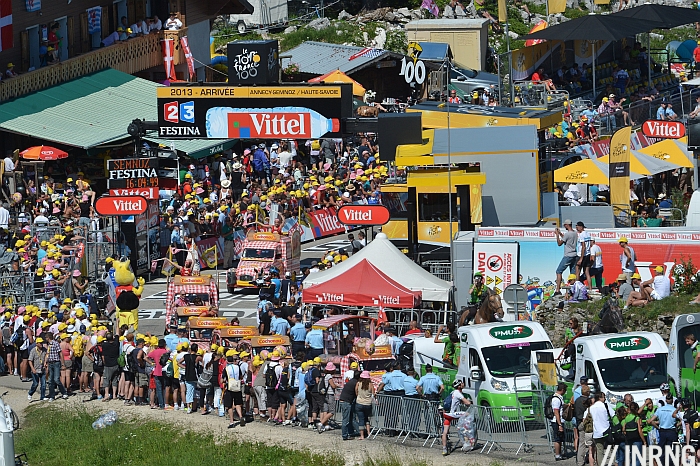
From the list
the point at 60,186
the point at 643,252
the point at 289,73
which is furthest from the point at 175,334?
the point at 289,73

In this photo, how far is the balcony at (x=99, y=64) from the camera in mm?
47250

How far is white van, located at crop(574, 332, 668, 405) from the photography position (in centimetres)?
2352

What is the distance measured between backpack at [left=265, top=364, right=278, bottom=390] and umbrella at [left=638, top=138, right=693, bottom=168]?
1968 cm

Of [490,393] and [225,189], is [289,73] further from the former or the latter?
[490,393]

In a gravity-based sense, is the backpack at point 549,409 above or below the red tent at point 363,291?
below

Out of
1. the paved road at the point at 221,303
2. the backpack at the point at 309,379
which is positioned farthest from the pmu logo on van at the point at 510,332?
the paved road at the point at 221,303

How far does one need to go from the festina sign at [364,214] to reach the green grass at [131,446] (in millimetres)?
10298

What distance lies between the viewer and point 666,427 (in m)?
21.8

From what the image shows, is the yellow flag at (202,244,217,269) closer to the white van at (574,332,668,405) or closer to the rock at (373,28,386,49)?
the white van at (574,332,668,405)

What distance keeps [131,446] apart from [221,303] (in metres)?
11.5

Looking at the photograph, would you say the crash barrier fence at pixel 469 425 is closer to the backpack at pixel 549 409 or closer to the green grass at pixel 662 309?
the backpack at pixel 549 409

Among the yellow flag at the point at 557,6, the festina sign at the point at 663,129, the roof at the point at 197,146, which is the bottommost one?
the festina sign at the point at 663,129

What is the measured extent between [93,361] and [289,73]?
104ft

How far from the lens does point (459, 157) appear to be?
3756 centimetres
